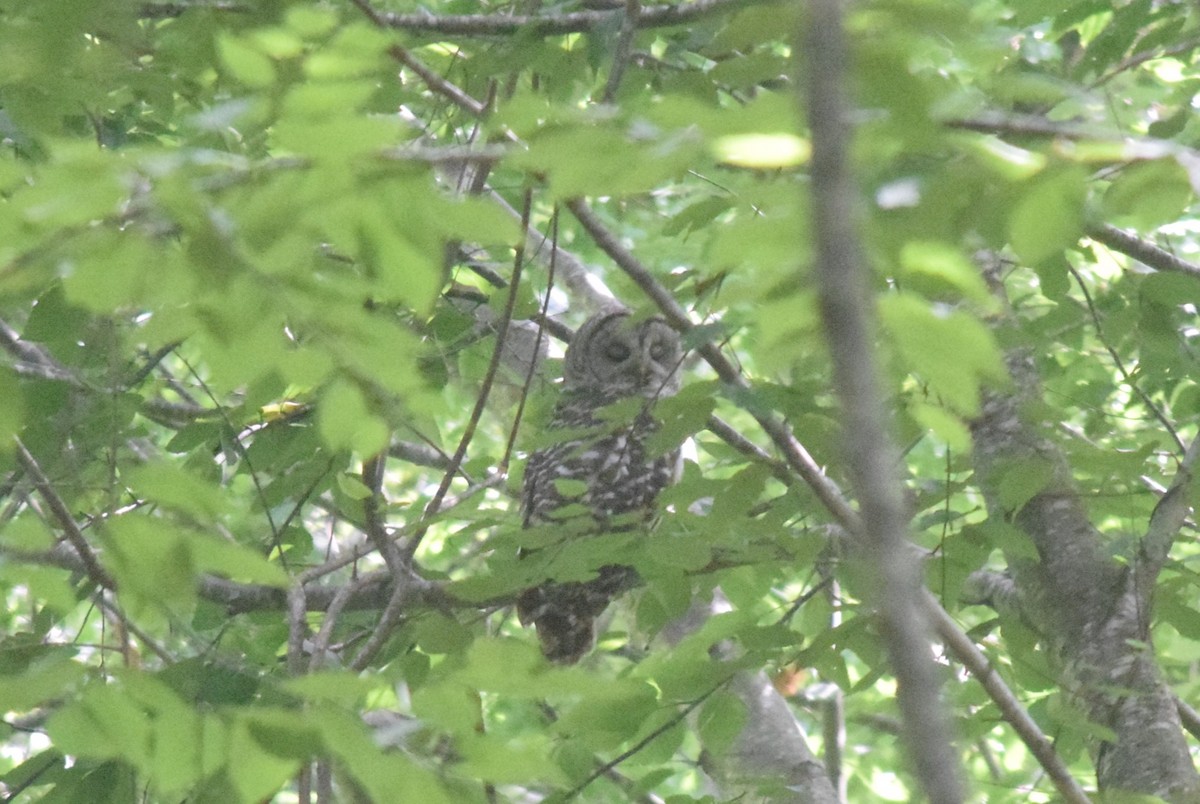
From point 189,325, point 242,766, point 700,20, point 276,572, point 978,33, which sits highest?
point 700,20

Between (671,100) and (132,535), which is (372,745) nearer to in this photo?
(132,535)

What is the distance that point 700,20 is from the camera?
2.17 meters

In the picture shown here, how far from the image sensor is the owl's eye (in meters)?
4.83

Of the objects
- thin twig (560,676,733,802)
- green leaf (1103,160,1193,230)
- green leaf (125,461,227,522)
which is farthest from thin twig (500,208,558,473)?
green leaf (1103,160,1193,230)

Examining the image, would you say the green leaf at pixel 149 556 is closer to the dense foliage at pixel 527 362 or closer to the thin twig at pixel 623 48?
the dense foliage at pixel 527 362

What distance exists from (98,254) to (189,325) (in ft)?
0.61

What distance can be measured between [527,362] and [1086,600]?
188cm

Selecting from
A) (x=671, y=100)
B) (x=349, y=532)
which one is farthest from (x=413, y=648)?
(x=349, y=532)

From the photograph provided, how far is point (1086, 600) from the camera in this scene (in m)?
2.82

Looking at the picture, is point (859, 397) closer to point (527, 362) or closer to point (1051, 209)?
point (1051, 209)

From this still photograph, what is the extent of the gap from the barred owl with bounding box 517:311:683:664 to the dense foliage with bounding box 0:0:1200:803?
0.16 meters

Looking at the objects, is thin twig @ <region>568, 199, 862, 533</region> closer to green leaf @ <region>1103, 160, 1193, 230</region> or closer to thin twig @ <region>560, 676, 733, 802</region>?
thin twig @ <region>560, 676, 733, 802</region>

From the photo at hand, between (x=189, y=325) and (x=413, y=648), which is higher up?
(x=189, y=325)

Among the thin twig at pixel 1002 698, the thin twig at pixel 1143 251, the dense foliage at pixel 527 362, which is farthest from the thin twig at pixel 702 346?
the thin twig at pixel 1143 251
